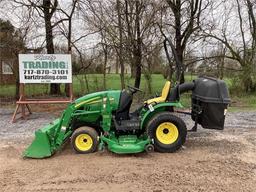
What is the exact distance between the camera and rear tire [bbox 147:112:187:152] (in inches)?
221

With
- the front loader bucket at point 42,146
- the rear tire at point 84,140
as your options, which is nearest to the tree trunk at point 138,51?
the rear tire at point 84,140

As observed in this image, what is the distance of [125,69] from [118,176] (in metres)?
10.0

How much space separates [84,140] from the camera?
5637 mm

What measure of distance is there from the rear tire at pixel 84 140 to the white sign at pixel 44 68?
13.4ft

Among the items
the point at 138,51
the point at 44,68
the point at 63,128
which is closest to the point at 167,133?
the point at 63,128

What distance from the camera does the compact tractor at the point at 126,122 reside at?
5.53 meters

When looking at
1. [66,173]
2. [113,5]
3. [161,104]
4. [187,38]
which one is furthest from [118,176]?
[187,38]

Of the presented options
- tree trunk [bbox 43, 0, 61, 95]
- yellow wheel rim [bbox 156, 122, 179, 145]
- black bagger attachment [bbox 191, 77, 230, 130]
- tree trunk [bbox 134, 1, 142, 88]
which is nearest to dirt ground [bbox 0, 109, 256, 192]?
yellow wheel rim [bbox 156, 122, 179, 145]

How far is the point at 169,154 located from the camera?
5551 millimetres

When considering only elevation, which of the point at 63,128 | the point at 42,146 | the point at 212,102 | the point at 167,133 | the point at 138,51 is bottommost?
the point at 42,146

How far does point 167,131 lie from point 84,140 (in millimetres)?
1404

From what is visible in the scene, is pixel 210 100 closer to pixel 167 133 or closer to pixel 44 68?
pixel 167 133

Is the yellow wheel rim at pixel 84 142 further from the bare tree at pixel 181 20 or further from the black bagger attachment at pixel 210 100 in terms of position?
the bare tree at pixel 181 20

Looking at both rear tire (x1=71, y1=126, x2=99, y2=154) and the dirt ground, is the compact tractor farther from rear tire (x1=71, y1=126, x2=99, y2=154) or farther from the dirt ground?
the dirt ground
